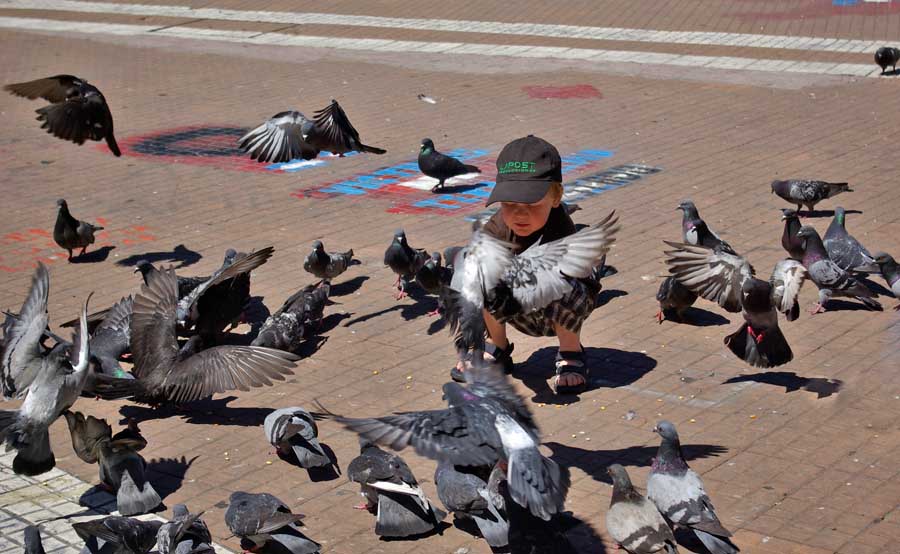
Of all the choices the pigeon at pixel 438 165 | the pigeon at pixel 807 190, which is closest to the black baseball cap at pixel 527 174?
the pigeon at pixel 807 190

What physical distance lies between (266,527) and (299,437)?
0.99 m

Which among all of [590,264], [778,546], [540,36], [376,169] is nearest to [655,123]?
[376,169]

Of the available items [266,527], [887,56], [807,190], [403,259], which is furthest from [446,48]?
[266,527]

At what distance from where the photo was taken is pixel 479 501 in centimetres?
533

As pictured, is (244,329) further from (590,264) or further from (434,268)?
(590,264)

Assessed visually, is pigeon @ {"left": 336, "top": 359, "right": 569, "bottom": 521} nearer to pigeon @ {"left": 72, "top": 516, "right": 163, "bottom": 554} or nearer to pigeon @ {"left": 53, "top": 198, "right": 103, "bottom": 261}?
pigeon @ {"left": 72, "top": 516, "right": 163, "bottom": 554}

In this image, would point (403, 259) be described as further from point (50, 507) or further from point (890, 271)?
point (890, 271)

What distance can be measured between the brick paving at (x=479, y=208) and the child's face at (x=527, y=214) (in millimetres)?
1151

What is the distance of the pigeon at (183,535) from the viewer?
199 inches

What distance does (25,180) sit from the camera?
42.7 ft

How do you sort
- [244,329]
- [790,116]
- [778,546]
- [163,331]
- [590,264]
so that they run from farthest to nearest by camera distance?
[790,116]
[244,329]
[163,331]
[590,264]
[778,546]

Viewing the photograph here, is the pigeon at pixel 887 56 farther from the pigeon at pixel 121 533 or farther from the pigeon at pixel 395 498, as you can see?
the pigeon at pixel 121 533

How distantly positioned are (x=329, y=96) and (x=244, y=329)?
849 centimetres

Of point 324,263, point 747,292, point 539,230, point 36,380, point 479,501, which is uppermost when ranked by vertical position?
point 539,230
